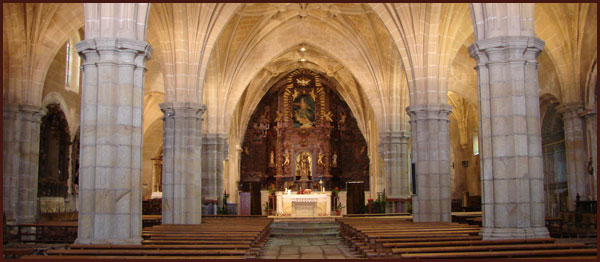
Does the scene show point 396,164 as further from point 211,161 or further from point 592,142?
point 592,142

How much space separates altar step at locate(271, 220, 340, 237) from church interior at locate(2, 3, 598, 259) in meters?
0.11

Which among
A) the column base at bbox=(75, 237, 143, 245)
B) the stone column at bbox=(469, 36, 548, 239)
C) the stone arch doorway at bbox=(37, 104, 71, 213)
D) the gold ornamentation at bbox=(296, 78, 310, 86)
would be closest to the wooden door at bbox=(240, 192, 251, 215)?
the gold ornamentation at bbox=(296, 78, 310, 86)

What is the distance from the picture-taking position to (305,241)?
68.4ft

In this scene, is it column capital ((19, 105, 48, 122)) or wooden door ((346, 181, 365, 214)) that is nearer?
column capital ((19, 105, 48, 122))

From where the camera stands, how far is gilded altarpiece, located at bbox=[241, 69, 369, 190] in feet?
132

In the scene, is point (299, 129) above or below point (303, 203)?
above

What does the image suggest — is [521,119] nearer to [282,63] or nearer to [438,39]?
[438,39]

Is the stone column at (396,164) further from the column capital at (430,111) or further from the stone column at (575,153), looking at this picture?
the column capital at (430,111)

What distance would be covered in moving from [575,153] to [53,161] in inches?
779

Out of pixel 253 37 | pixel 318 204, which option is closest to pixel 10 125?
pixel 253 37

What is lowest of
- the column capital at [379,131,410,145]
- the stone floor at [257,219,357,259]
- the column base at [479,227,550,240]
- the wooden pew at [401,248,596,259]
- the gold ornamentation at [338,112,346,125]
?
the stone floor at [257,219,357,259]

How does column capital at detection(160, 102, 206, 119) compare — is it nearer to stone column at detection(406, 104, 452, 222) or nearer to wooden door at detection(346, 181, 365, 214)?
stone column at detection(406, 104, 452, 222)

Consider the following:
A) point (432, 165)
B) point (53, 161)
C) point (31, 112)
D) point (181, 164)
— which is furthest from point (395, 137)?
point (31, 112)

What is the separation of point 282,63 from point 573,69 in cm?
1847
